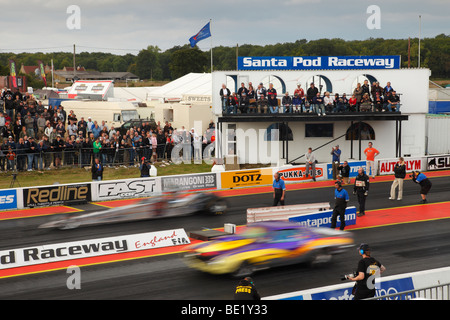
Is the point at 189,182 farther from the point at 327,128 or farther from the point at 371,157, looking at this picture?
the point at 327,128

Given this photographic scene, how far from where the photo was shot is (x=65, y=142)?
3203 centimetres

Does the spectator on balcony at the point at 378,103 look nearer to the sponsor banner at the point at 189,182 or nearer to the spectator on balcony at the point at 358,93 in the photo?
the spectator on balcony at the point at 358,93

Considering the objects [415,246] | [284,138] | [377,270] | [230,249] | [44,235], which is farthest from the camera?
[284,138]

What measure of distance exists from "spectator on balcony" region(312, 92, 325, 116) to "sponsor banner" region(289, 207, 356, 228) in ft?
49.5

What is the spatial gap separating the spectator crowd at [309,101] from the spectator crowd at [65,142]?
10.9 feet

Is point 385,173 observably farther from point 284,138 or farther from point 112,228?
point 112,228

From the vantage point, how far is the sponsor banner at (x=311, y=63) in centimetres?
3703

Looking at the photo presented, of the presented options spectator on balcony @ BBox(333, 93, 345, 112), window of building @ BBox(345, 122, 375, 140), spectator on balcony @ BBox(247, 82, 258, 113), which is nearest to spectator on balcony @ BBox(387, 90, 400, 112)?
window of building @ BBox(345, 122, 375, 140)

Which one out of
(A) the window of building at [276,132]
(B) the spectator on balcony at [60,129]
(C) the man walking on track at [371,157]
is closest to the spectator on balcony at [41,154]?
(B) the spectator on balcony at [60,129]

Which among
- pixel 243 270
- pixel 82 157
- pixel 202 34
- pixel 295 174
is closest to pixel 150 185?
pixel 82 157

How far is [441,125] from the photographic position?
39281 mm

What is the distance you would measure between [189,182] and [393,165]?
12.6 m
